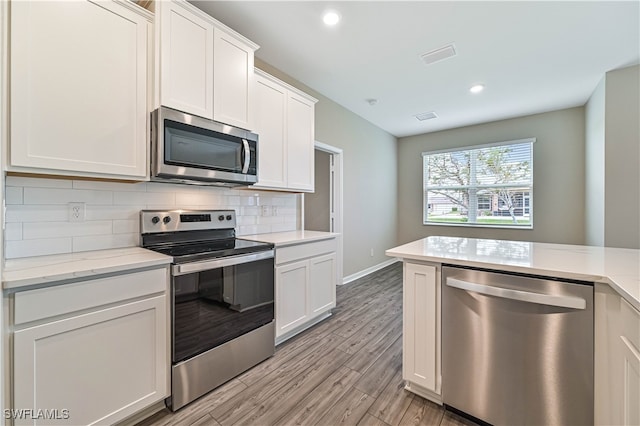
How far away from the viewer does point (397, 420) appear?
60.6 inches

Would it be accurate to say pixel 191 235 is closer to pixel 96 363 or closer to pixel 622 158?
pixel 96 363

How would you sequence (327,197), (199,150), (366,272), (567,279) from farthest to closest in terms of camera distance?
(366,272) → (327,197) → (199,150) → (567,279)

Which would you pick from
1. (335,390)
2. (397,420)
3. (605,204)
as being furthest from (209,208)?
(605,204)

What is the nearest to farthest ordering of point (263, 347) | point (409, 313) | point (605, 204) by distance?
point (409, 313) < point (263, 347) < point (605, 204)

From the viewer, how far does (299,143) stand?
9.48ft

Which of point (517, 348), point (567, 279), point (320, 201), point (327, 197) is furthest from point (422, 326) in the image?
point (320, 201)

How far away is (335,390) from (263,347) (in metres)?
0.65

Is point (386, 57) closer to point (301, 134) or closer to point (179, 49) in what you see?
point (301, 134)

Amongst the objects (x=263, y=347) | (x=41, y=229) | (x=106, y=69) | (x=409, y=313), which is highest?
(x=106, y=69)

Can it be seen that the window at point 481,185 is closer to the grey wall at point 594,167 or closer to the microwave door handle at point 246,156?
the grey wall at point 594,167

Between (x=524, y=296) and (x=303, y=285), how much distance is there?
1712 mm

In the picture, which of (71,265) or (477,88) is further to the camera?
(477,88)

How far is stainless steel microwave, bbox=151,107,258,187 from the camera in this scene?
5.62 feet

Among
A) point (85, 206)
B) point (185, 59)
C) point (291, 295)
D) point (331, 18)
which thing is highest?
point (331, 18)
